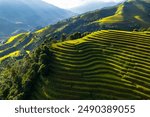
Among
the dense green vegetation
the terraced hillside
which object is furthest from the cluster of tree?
the terraced hillside

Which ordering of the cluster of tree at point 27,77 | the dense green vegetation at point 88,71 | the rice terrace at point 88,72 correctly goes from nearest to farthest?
1. the rice terrace at point 88,72
2. the dense green vegetation at point 88,71
3. the cluster of tree at point 27,77

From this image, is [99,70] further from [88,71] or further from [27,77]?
[27,77]

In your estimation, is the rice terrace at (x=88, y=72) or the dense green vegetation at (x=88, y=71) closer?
→ the rice terrace at (x=88, y=72)

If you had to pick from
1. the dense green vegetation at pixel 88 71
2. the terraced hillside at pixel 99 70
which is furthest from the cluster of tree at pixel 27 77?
the terraced hillside at pixel 99 70

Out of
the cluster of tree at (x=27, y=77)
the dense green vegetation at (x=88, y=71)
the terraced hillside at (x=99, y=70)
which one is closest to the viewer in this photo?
the terraced hillside at (x=99, y=70)

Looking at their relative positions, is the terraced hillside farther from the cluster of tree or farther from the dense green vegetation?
the cluster of tree

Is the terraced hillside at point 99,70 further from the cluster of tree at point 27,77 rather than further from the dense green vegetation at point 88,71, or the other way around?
the cluster of tree at point 27,77

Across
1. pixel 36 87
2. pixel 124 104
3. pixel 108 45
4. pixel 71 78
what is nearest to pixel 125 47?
pixel 108 45

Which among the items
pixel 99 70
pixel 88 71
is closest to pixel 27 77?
pixel 88 71
